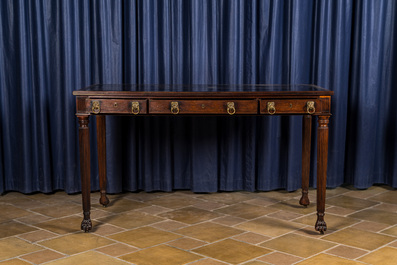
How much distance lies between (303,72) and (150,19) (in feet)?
4.03

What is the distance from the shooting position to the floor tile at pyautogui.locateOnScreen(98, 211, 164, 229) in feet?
11.8

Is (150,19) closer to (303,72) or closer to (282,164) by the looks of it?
(303,72)

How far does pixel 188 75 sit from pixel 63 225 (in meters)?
1.47

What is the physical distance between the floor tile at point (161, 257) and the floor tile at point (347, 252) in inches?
29.5

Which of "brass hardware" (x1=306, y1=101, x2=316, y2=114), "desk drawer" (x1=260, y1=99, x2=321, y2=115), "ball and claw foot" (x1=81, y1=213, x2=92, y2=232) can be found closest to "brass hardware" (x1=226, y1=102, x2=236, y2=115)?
"desk drawer" (x1=260, y1=99, x2=321, y2=115)

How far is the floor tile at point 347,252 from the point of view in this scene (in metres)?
3.06

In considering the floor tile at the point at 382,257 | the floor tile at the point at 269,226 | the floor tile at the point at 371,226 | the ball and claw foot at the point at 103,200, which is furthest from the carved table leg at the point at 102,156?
the floor tile at the point at 382,257

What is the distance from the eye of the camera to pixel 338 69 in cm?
438

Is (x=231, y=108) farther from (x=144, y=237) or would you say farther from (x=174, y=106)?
(x=144, y=237)

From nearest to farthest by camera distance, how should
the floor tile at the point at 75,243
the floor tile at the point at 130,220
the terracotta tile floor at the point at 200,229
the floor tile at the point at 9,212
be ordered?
the terracotta tile floor at the point at 200,229 → the floor tile at the point at 75,243 → the floor tile at the point at 130,220 → the floor tile at the point at 9,212

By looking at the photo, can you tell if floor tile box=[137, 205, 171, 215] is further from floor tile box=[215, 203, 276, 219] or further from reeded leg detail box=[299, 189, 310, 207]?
reeded leg detail box=[299, 189, 310, 207]

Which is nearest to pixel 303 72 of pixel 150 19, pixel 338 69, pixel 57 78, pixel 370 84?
pixel 338 69

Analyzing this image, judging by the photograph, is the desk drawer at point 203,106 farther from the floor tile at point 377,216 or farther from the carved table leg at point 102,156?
the floor tile at point 377,216

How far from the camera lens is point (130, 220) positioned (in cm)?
366
